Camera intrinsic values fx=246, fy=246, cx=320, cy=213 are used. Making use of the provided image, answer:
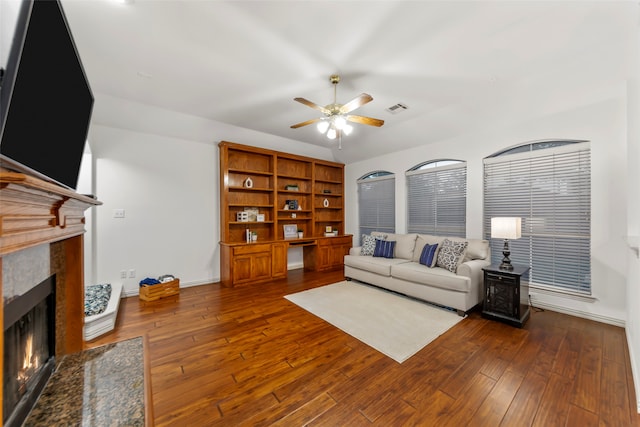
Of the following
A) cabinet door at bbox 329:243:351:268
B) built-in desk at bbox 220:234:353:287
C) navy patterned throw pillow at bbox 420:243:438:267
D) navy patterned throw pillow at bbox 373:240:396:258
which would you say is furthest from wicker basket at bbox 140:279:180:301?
navy patterned throw pillow at bbox 420:243:438:267

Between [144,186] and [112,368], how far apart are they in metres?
3.13

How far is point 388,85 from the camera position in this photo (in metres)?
3.08

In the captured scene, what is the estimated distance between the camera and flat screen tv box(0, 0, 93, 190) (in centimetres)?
95

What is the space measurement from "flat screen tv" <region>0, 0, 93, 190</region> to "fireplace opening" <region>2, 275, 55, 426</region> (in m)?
0.71

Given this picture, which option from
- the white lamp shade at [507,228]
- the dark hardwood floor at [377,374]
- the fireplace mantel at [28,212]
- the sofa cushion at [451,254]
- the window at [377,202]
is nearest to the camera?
the fireplace mantel at [28,212]

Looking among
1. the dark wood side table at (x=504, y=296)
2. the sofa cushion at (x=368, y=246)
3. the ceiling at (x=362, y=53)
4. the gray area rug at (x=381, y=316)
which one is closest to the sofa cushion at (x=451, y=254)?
the dark wood side table at (x=504, y=296)

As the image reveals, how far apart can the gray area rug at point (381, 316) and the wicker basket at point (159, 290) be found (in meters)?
1.83

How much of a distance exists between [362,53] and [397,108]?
1.52 metres

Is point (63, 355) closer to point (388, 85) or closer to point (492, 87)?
point (388, 85)

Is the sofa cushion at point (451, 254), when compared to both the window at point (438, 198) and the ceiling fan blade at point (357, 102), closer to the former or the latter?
the window at point (438, 198)

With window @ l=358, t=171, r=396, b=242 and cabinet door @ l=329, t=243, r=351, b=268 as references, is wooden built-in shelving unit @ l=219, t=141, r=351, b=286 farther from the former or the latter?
window @ l=358, t=171, r=396, b=242

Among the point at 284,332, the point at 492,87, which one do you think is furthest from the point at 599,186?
the point at 284,332

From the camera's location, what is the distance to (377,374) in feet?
6.57

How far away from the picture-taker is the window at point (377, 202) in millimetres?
5539
